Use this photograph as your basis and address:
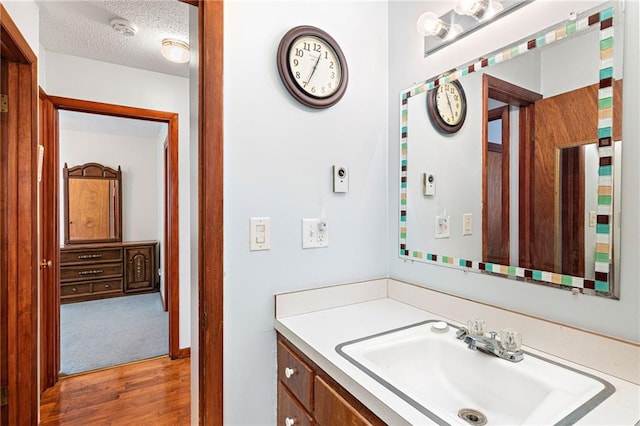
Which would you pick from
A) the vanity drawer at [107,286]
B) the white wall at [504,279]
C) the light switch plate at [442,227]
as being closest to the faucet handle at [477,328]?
the white wall at [504,279]

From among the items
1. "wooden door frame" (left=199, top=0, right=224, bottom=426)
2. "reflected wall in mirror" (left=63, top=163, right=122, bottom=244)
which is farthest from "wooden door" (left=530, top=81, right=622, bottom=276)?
"reflected wall in mirror" (left=63, top=163, right=122, bottom=244)

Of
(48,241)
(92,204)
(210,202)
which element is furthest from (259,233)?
(92,204)

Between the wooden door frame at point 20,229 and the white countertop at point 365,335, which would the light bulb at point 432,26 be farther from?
the wooden door frame at point 20,229

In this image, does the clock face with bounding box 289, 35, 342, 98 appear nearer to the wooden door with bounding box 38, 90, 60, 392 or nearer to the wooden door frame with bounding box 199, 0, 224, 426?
the wooden door frame with bounding box 199, 0, 224, 426

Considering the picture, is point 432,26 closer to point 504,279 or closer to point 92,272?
point 504,279

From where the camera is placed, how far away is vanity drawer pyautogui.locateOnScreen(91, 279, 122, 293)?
14.4 feet

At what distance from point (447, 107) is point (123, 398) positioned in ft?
8.75

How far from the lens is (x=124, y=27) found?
6.77ft

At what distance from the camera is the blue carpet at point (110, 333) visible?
2.77 meters

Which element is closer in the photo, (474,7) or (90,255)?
(474,7)

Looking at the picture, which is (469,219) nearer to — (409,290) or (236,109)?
(409,290)

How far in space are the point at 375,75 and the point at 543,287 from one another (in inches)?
43.0

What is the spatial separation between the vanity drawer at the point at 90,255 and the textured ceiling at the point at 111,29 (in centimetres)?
280

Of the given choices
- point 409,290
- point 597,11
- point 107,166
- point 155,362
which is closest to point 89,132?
point 107,166
